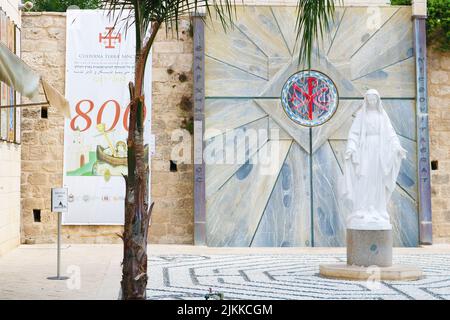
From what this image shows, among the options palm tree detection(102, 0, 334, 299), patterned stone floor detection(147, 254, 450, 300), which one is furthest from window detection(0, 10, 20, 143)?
palm tree detection(102, 0, 334, 299)

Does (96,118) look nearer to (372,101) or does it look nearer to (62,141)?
(62,141)

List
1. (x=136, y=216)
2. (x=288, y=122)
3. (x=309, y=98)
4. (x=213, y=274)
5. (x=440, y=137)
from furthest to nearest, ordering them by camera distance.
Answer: (x=440, y=137) < (x=309, y=98) < (x=288, y=122) < (x=213, y=274) < (x=136, y=216)

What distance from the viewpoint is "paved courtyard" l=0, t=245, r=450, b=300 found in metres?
8.28

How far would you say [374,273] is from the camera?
9.62 metres

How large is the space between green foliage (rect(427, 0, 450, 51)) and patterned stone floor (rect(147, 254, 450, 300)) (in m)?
4.78

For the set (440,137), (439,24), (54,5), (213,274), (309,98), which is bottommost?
(213,274)

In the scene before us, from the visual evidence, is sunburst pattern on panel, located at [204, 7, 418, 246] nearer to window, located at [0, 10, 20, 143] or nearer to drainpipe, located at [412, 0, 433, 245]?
drainpipe, located at [412, 0, 433, 245]

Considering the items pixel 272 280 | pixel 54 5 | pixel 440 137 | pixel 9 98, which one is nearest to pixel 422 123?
pixel 440 137

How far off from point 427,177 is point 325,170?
1.93 m

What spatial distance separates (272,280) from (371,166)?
2.08 metres

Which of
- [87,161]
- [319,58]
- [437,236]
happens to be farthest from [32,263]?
[437,236]

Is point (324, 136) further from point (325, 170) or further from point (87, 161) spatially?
point (87, 161)

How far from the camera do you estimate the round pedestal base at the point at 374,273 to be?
31.5 ft

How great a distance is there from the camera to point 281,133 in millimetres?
15016
